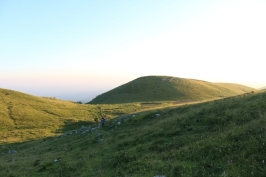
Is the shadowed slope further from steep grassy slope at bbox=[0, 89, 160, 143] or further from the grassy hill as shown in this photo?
the grassy hill

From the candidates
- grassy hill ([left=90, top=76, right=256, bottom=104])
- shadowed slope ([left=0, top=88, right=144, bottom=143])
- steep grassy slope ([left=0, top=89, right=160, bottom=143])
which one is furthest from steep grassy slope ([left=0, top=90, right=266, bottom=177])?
grassy hill ([left=90, top=76, right=256, bottom=104])

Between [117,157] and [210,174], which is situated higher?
[210,174]

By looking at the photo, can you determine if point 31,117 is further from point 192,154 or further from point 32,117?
point 192,154

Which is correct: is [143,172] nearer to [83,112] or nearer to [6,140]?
[6,140]

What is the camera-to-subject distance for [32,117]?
198 ft

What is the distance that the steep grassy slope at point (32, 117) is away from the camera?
46.5 m

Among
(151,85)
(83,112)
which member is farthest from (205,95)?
(83,112)

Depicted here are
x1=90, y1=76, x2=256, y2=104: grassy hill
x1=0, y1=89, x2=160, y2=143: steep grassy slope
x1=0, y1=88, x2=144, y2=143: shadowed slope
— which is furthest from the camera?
x1=90, y1=76, x2=256, y2=104: grassy hill

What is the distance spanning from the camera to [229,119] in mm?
16609

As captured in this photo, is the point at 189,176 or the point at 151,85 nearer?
the point at 189,176

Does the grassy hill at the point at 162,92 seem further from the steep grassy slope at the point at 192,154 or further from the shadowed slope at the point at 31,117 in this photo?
the steep grassy slope at the point at 192,154

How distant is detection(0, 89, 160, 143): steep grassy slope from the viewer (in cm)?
4647

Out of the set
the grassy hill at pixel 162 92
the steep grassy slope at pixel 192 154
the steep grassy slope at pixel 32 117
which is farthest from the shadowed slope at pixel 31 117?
the grassy hill at pixel 162 92

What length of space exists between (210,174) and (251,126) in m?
4.76
